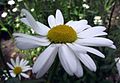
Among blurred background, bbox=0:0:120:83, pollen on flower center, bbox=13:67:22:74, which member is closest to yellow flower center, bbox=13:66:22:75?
pollen on flower center, bbox=13:67:22:74

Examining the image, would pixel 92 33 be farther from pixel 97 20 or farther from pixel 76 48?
pixel 97 20

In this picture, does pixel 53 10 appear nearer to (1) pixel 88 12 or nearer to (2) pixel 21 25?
(1) pixel 88 12

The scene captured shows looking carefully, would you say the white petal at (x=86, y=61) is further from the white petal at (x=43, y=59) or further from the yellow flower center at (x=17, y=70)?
the yellow flower center at (x=17, y=70)

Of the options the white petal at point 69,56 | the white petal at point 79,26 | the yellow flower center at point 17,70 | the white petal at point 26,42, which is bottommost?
the yellow flower center at point 17,70

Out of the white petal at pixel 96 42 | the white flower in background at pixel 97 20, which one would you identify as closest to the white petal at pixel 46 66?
the white petal at pixel 96 42

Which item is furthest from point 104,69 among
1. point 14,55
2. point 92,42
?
point 14,55

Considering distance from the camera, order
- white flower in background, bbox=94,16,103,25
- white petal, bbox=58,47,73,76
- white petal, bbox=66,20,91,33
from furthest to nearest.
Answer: white flower in background, bbox=94,16,103,25 < white petal, bbox=66,20,91,33 < white petal, bbox=58,47,73,76

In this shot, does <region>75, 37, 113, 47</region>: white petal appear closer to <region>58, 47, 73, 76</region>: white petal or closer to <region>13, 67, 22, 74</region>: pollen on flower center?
<region>58, 47, 73, 76</region>: white petal

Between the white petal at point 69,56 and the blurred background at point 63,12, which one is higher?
the white petal at point 69,56
